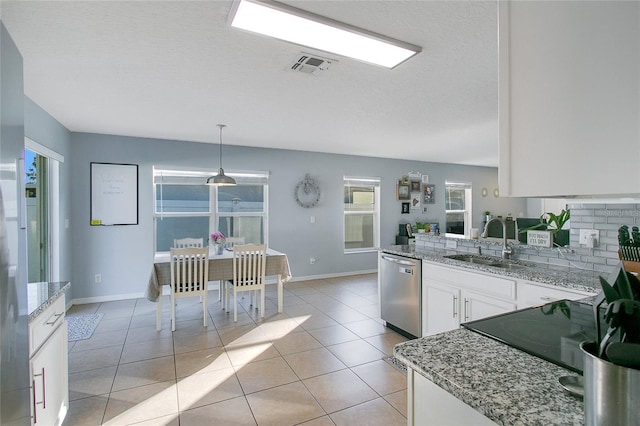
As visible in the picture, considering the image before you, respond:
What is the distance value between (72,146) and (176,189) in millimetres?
1423

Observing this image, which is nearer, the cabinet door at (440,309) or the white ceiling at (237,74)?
the white ceiling at (237,74)

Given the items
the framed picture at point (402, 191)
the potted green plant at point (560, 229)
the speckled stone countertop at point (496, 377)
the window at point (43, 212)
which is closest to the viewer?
the speckled stone countertop at point (496, 377)

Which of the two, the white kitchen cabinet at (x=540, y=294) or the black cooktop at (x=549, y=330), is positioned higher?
the black cooktop at (x=549, y=330)

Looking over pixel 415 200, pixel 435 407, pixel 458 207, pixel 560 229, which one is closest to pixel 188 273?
pixel 435 407

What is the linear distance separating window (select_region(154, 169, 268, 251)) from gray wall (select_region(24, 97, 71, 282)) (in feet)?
3.53

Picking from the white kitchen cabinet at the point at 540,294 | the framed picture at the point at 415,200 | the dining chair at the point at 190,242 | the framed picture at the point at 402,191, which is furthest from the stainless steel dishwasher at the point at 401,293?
the framed picture at the point at 415,200

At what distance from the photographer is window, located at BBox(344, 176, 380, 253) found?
6.61 m

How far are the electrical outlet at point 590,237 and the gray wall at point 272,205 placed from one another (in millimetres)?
4216

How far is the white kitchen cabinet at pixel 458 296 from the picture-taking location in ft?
7.95

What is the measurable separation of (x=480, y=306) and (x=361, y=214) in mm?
4258

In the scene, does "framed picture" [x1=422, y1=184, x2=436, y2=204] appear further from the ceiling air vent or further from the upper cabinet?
the upper cabinet

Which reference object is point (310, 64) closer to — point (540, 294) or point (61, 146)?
point (540, 294)

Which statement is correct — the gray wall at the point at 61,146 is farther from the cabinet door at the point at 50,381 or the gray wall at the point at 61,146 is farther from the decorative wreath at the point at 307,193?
the decorative wreath at the point at 307,193

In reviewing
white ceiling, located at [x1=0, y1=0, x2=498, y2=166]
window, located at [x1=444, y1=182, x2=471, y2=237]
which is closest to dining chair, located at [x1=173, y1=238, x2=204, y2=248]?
white ceiling, located at [x1=0, y1=0, x2=498, y2=166]
